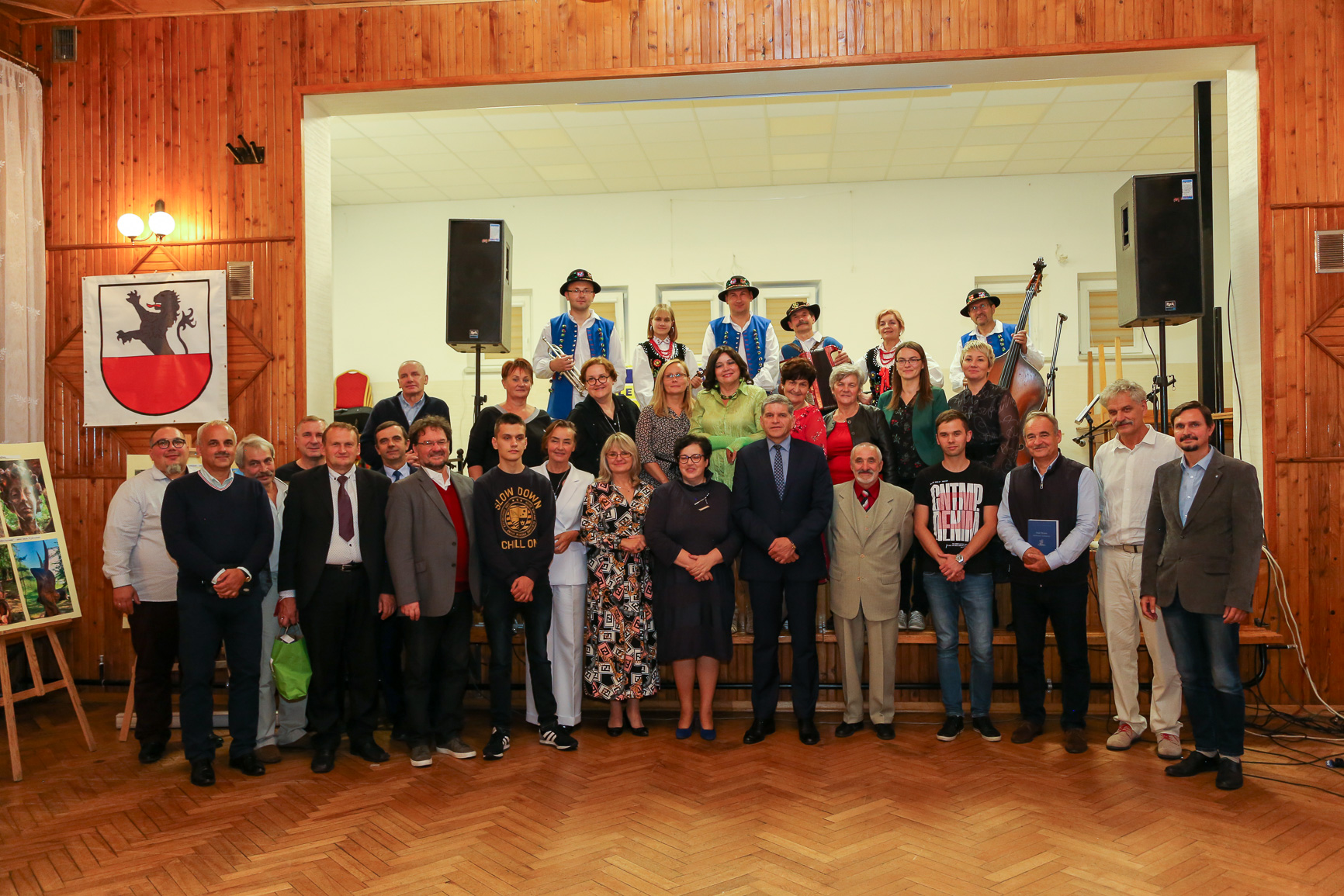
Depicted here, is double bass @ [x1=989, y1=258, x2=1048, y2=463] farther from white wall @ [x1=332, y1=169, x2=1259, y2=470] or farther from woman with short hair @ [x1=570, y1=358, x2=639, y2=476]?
white wall @ [x1=332, y1=169, x2=1259, y2=470]

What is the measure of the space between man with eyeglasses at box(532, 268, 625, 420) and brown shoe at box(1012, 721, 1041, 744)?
3.25 meters

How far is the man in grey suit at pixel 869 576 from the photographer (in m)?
4.37

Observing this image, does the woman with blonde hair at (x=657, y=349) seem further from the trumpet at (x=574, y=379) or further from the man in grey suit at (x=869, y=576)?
the man in grey suit at (x=869, y=576)

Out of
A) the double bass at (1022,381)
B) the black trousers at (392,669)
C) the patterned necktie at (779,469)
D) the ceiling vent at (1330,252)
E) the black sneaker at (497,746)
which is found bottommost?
the black sneaker at (497,746)

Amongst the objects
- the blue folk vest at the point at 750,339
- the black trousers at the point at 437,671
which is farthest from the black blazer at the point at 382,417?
the blue folk vest at the point at 750,339

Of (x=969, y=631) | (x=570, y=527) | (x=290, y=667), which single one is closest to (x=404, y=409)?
(x=570, y=527)

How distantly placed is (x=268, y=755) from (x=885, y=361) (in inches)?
171

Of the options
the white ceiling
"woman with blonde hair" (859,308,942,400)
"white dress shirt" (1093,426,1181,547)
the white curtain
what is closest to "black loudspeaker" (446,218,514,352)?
the white ceiling

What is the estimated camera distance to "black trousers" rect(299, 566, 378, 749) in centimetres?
405

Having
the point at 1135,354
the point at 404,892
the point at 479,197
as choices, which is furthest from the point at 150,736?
the point at 1135,354

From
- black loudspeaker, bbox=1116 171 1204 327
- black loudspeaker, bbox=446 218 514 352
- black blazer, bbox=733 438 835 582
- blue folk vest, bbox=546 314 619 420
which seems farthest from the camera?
blue folk vest, bbox=546 314 619 420

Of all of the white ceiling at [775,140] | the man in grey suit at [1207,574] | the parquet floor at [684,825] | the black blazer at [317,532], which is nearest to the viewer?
the parquet floor at [684,825]

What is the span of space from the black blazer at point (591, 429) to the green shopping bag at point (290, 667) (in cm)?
171

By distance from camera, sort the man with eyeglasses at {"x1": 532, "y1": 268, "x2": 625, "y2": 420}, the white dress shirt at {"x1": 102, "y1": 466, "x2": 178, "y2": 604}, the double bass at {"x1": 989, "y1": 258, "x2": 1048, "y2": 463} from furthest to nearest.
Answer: the man with eyeglasses at {"x1": 532, "y1": 268, "x2": 625, "y2": 420}, the double bass at {"x1": 989, "y1": 258, "x2": 1048, "y2": 463}, the white dress shirt at {"x1": 102, "y1": 466, "x2": 178, "y2": 604}
